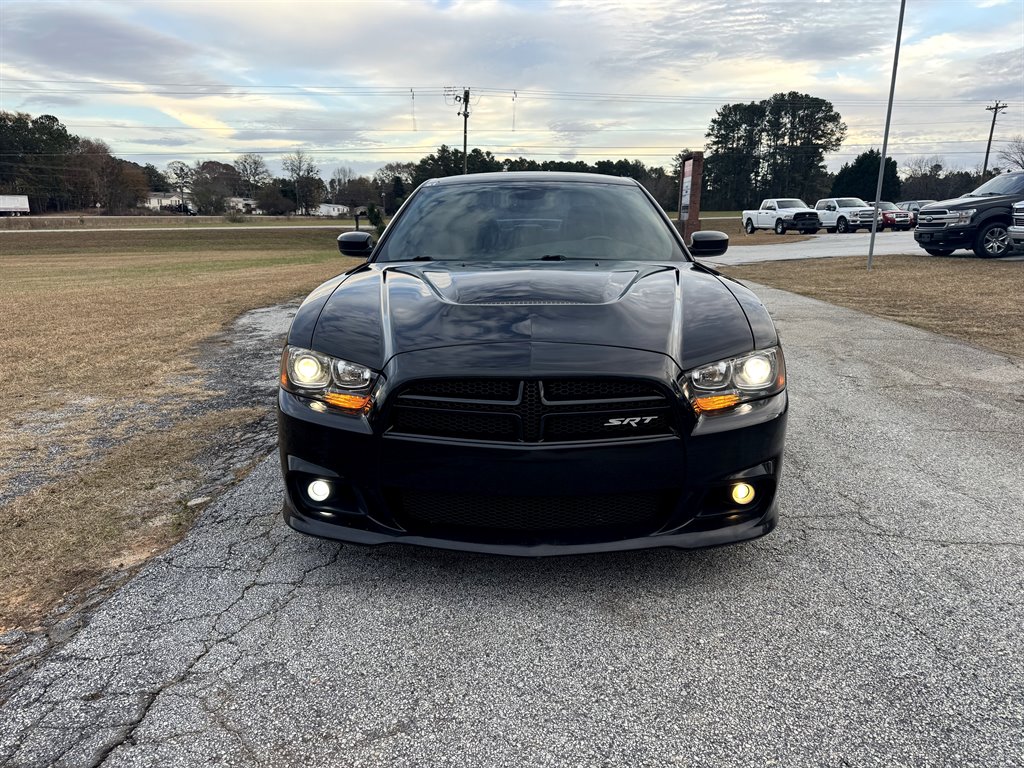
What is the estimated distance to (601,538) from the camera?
7.62ft

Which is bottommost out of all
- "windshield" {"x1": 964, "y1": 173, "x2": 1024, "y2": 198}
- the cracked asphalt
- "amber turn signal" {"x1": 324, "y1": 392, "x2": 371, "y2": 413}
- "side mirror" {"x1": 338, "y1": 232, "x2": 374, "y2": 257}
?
the cracked asphalt

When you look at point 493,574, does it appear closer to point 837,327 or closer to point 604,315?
point 604,315

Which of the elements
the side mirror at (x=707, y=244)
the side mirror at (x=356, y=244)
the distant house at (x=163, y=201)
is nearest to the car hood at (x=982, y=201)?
the side mirror at (x=707, y=244)

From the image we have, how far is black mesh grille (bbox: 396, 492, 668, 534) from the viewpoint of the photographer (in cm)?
229

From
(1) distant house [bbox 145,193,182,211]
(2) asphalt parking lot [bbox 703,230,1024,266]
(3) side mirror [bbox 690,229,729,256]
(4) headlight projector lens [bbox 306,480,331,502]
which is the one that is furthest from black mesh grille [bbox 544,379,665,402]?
(1) distant house [bbox 145,193,182,211]

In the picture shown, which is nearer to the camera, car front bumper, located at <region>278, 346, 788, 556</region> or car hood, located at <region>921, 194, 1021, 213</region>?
car front bumper, located at <region>278, 346, 788, 556</region>

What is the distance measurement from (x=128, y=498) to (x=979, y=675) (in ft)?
12.2

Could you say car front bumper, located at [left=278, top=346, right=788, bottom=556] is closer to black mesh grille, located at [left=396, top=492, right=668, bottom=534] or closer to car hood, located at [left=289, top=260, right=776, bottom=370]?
black mesh grille, located at [left=396, top=492, right=668, bottom=534]

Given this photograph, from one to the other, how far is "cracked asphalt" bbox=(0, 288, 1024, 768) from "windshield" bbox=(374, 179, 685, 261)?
1.57m

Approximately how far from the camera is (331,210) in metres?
117

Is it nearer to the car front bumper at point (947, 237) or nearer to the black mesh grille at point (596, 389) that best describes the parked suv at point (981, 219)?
the car front bumper at point (947, 237)

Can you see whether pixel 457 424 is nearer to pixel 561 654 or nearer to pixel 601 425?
pixel 601 425

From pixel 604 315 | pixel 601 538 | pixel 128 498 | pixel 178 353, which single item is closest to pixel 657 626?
pixel 601 538

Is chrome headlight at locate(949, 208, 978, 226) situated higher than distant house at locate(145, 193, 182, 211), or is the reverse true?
distant house at locate(145, 193, 182, 211)
